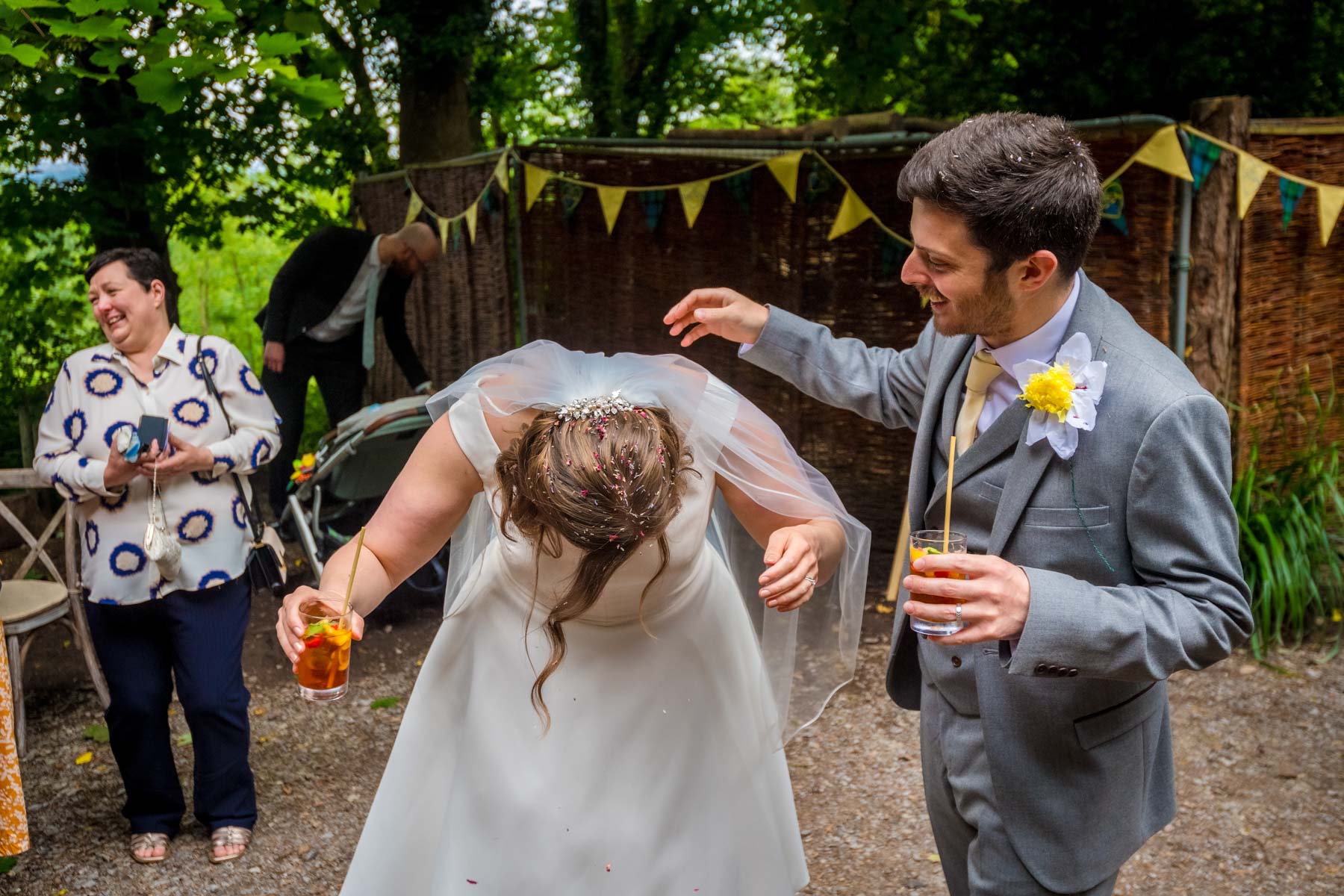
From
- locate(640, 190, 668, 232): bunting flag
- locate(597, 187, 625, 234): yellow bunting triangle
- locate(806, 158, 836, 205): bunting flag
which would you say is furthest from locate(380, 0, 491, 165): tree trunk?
locate(806, 158, 836, 205): bunting flag

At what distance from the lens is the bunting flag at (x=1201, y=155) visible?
5414 mm

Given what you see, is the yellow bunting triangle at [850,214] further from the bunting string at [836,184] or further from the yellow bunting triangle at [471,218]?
the yellow bunting triangle at [471,218]

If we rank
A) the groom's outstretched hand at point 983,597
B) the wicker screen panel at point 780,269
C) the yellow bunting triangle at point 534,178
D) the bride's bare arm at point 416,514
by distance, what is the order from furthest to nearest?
the yellow bunting triangle at point 534,178 → the wicker screen panel at point 780,269 → the bride's bare arm at point 416,514 → the groom's outstretched hand at point 983,597

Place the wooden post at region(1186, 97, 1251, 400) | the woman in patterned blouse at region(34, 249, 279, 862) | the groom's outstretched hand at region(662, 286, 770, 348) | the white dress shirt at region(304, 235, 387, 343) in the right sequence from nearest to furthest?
the groom's outstretched hand at region(662, 286, 770, 348) → the woman in patterned blouse at region(34, 249, 279, 862) → the wooden post at region(1186, 97, 1251, 400) → the white dress shirt at region(304, 235, 387, 343)

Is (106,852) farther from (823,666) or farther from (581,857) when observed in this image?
(823,666)

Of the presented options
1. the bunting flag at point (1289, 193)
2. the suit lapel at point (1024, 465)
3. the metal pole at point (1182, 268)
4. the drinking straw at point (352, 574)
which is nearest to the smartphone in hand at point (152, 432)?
the drinking straw at point (352, 574)

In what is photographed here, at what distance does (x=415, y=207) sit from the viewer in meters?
9.46

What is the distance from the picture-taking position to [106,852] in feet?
13.2

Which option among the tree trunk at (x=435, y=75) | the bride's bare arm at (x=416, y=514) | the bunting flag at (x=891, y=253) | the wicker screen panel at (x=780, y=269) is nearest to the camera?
the bride's bare arm at (x=416, y=514)

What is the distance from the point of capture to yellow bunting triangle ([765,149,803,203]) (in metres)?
6.38

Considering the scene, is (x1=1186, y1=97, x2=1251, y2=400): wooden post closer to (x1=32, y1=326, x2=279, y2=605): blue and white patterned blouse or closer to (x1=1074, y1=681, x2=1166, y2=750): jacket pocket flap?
(x1=1074, y1=681, x2=1166, y2=750): jacket pocket flap

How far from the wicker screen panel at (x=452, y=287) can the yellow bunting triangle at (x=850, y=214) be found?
8.77 ft

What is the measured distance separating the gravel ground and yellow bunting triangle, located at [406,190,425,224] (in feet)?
15.5

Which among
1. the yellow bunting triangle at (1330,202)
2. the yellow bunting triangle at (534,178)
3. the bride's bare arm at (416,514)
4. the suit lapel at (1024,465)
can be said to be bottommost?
the bride's bare arm at (416,514)
